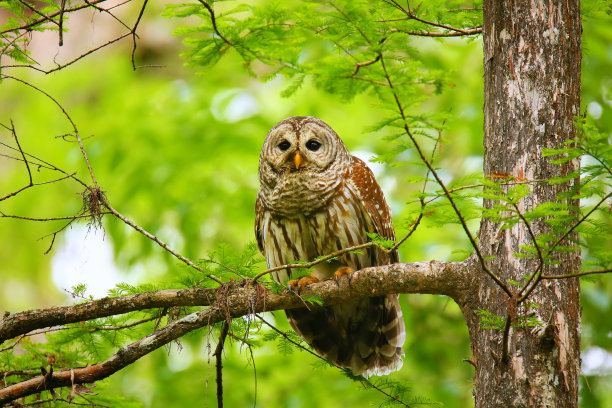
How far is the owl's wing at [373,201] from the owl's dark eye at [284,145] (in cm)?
59

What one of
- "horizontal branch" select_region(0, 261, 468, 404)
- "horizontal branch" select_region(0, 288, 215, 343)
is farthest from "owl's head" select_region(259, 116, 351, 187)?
"horizontal branch" select_region(0, 288, 215, 343)

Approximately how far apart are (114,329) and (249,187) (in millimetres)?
4283

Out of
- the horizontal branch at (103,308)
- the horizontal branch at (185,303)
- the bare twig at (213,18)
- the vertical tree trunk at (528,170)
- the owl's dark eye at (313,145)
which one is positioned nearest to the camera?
the vertical tree trunk at (528,170)

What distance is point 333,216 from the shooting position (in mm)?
5281

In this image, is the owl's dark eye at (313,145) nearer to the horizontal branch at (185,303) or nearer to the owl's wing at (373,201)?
the owl's wing at (373,201)

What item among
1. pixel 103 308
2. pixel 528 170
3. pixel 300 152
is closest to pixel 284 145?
pixel 300 152

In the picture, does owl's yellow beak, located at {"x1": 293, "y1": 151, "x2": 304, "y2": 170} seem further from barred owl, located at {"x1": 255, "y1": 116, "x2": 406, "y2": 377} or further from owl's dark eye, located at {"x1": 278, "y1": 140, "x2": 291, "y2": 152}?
owl's dark eye, located at {"x1": 278, "y1": 140, "x2": 291, "y2": 152}

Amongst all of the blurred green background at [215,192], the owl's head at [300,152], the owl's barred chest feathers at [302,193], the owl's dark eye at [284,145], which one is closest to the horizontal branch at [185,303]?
the owl's barred chest feathers at [302,193]

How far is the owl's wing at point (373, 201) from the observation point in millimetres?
5332

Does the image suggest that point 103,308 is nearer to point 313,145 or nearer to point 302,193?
point 302,193

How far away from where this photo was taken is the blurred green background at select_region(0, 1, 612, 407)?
7.44 m

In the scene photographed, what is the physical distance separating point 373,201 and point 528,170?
6.71ft

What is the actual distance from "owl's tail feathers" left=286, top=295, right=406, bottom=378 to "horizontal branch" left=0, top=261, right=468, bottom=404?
5.65 ft

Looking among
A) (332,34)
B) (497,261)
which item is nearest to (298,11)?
(332,34)
